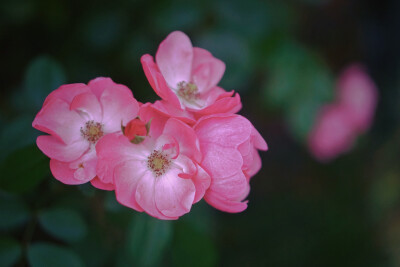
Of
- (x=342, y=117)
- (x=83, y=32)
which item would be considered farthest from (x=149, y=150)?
(x=342, y=117)

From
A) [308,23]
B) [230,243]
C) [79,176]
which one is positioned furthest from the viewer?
[308,23]

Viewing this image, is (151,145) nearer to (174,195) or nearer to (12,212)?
(174,195)

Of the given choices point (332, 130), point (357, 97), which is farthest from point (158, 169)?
point (357, 97)

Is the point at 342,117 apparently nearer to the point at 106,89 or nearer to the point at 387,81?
the point at 387,81

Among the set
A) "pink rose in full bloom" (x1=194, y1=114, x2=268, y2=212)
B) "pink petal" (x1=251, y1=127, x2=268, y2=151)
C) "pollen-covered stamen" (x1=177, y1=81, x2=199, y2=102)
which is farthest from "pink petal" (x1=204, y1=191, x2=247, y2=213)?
"pollen-covered stamen" (x1=177, y1=81, x2=199, y2=102)

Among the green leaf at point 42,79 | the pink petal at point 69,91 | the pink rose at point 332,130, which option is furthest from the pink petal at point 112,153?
the pink rose at point 332,130

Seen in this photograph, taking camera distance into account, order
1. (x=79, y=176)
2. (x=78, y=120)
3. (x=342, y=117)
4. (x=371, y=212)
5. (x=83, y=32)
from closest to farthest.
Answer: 1. (x=79, y=176)
2. (x=78, y=120)
3. (x=83, y=32)
4. (x=342, y=117)
5. (x=371, y=212)

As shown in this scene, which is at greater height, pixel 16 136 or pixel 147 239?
pixel 16 136
